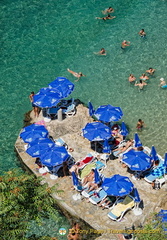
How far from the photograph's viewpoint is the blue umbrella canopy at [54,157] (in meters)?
22.0

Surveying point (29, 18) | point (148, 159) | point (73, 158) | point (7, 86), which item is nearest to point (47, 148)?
point (73, 158)

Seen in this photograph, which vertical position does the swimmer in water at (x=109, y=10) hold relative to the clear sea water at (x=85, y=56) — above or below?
above

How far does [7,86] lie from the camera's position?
30.8 m

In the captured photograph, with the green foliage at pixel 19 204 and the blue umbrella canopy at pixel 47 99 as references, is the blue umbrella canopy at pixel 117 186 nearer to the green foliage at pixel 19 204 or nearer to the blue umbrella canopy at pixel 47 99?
the green foliage at pixel 19 204

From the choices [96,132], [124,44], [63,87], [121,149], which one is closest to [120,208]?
[121,149]

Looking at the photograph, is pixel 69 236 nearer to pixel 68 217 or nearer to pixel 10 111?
pixel 68 217

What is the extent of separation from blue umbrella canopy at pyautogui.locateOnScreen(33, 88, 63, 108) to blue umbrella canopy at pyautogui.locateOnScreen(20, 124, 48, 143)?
1.47 meters

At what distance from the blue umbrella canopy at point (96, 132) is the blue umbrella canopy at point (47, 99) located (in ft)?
8.64

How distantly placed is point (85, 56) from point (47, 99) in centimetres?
863

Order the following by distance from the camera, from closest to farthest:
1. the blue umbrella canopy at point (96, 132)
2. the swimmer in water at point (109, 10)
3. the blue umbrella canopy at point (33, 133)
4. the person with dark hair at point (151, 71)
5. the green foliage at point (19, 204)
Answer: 1. the green foliage at point (19, 204)
2. the blue umbrella canopy at point (96, 132)
3. the blue umbrella canopy at point (33, 133)
4. the person with dark hair at point (151, 71)
5. the swimmer in water at point (109, 10)

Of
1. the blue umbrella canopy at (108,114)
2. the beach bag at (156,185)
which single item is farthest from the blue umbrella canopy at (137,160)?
the blue umbrella canopy at (108,114)

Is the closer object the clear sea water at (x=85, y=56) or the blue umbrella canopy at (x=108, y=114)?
the blue umbrella canopy at (x=108, y=114)

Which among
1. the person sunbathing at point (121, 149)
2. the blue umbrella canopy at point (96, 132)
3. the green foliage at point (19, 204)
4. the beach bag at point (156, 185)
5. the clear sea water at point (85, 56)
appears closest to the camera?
the green foliage at point (19, 204)

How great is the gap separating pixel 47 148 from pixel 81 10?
19.6m
